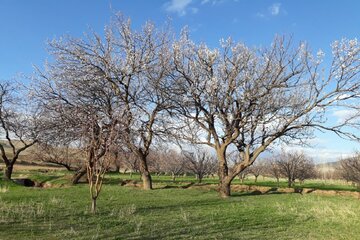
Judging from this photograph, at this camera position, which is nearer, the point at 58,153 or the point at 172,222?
the point at 172,222

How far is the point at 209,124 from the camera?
2280 cm

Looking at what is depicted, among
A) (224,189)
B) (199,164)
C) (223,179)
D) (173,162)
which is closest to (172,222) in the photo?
(224,189)

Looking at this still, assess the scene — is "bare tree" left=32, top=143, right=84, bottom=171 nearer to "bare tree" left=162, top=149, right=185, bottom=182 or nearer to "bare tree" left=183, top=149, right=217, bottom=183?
"bare tree" left=183, top=149, right=217, bottom=183

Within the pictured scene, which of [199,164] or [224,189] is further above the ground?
[199,164]

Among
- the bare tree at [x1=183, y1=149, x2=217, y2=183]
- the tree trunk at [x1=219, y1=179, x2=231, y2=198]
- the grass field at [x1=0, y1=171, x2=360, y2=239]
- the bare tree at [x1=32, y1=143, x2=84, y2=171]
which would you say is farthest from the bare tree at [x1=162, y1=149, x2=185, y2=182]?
the grass field at [x1=0, y1=171, x2=360, y2=239]

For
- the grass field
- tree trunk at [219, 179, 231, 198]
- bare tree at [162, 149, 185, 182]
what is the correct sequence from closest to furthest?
the grass field → tree trunk at [219, 179, 231, 198] → bare tree at [162, 149, 185, 182]

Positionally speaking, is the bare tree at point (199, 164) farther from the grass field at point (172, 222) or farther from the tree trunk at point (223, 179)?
the grass field at point (172, 222)

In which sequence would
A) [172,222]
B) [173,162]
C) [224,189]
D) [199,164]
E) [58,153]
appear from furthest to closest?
[173,162] → [199,164] → [58,153] → [224,189] → [172,222]

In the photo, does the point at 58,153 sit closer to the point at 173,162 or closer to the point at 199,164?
the point at 199,164

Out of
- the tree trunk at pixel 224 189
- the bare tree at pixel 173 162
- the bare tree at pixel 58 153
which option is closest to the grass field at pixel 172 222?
the tree trunk at pixel 224 189

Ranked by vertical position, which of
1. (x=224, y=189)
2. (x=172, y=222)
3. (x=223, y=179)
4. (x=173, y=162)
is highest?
(x=173, y=162)

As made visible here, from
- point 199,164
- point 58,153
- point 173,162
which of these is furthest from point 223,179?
point 173,162

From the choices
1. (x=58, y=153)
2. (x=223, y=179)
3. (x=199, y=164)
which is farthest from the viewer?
(x=199, y=164)

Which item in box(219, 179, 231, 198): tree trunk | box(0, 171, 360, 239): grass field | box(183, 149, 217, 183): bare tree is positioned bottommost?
box(0, 171, 360, 239): grass field
